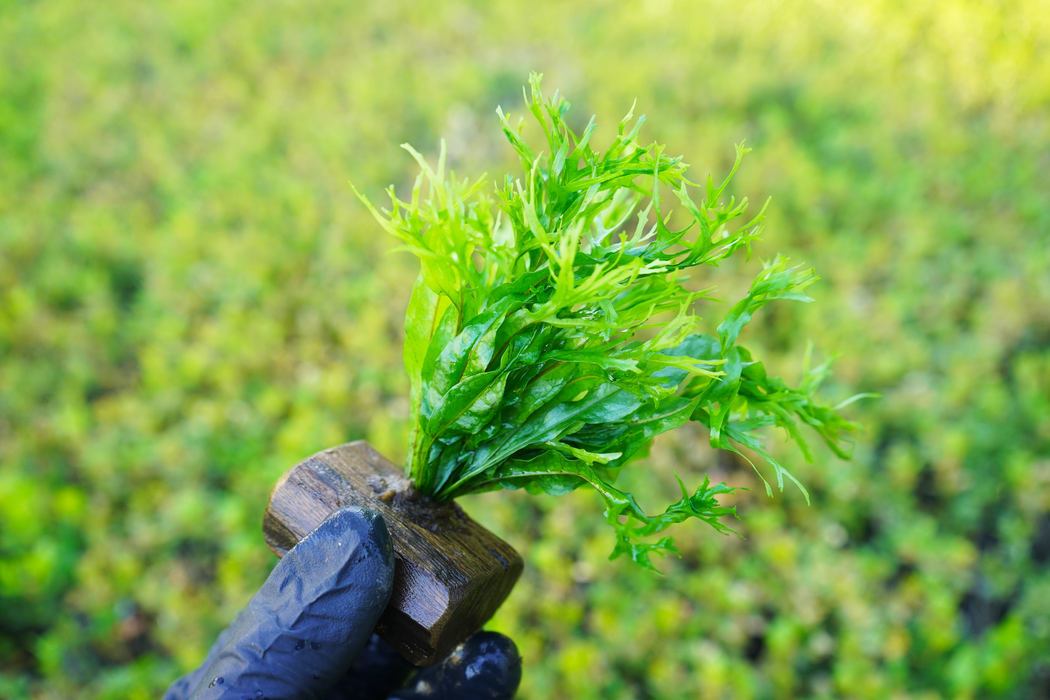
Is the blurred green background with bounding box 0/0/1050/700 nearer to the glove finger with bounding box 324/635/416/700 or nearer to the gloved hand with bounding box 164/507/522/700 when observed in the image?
the glove finger with bounding box 324/635/416/700

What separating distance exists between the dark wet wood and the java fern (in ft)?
0.24

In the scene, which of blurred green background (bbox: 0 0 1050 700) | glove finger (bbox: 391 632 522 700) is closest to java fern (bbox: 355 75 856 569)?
glove finger (bbox: 391 632 522 700)

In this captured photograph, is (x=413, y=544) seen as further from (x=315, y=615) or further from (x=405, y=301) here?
(x=405, y=301)

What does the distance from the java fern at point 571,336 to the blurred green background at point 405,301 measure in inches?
37.7

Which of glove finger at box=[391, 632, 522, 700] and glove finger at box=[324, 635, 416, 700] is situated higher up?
glove finger at box=[391, 632, 522, 700]

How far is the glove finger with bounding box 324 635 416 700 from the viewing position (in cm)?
133

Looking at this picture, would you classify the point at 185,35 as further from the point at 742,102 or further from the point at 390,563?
the point at 390,563

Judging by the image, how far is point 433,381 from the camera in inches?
37.9

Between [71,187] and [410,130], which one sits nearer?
[71,187]

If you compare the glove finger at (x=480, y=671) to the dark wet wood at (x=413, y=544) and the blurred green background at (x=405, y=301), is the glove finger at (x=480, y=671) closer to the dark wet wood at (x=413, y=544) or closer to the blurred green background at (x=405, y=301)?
the dark wet wood at (x=413, y=544)

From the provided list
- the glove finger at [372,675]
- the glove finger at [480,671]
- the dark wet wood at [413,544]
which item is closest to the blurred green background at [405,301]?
the glove finger at [372,675]

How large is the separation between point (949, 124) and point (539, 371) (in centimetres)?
390

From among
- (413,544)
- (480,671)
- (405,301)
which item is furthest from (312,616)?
(405,301)

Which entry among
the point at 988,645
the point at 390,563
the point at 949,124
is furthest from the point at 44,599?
the point at 949,124
